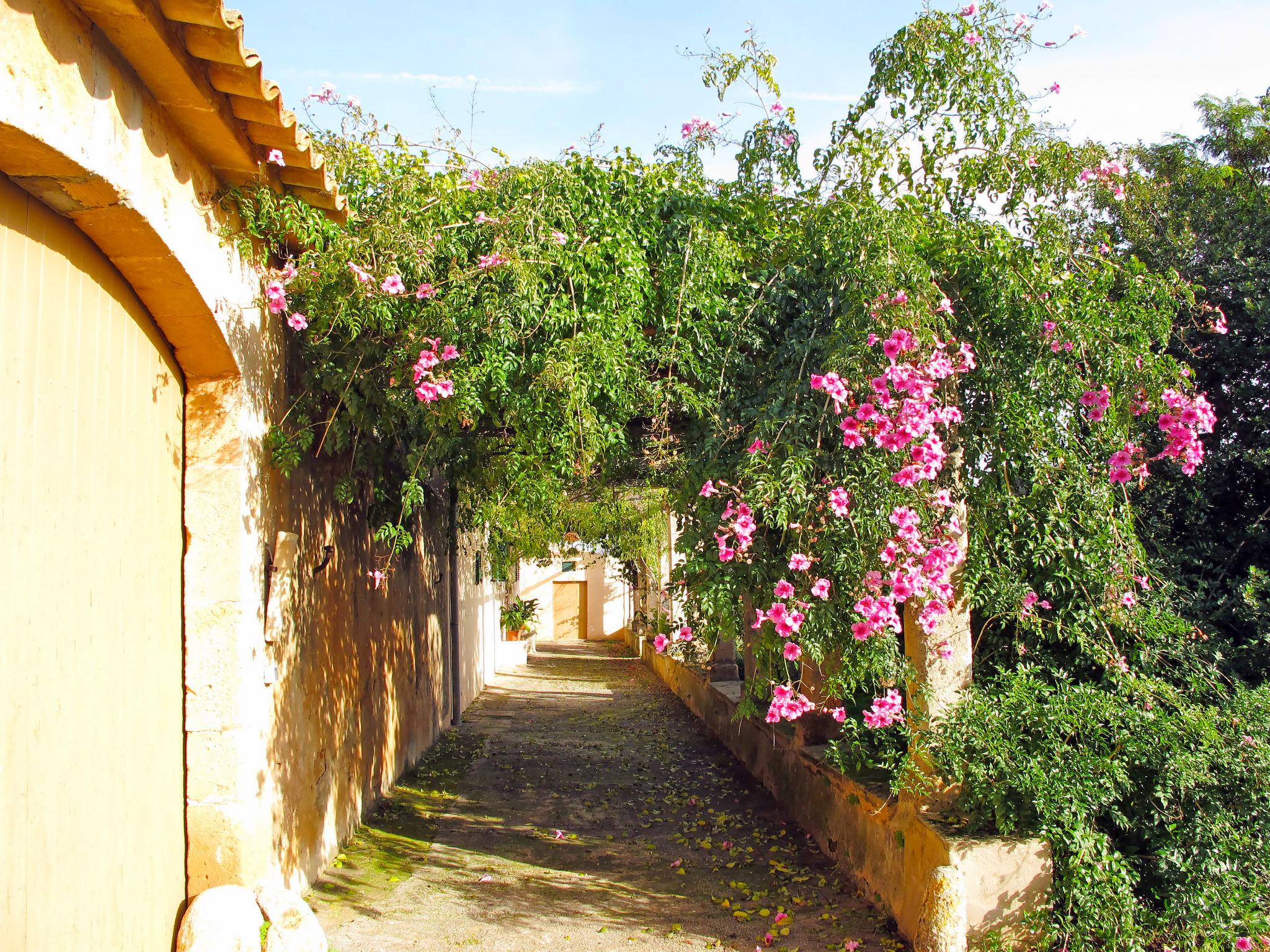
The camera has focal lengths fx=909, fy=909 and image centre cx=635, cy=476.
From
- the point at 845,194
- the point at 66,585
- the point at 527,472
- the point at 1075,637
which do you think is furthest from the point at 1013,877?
the point at 66,585

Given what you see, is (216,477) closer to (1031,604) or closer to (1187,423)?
(1031,604)

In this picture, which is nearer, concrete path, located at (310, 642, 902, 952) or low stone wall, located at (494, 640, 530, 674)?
concrete path, located at (310, 642, 902, 952)

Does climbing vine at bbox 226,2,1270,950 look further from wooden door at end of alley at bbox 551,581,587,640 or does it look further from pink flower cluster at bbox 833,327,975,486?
wooden door at end of alley at bbox 551,581,587,640

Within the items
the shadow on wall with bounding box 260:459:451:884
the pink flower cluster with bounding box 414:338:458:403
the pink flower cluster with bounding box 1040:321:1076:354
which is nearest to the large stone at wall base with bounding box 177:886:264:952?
the shadow on wall with bounding box 260:459:451:884

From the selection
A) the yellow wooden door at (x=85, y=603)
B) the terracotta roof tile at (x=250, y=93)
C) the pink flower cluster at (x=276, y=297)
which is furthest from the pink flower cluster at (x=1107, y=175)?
the yellow wooden door at (x=85, y=603)

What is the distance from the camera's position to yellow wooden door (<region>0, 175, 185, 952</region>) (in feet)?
8.38

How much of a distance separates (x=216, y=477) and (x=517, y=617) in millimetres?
15918

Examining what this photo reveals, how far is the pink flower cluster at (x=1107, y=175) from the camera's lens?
185 inches

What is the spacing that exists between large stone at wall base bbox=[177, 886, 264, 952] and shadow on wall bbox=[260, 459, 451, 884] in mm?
508

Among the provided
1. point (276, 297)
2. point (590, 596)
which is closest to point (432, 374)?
point (276, 297)

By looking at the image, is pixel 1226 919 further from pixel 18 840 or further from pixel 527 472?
pixel 18 840

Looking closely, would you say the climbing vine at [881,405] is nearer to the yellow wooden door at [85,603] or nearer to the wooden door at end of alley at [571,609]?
the yellow wooden door at [85,603]

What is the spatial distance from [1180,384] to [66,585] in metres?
4.70

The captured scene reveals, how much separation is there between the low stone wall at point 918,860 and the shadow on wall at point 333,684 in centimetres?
286
